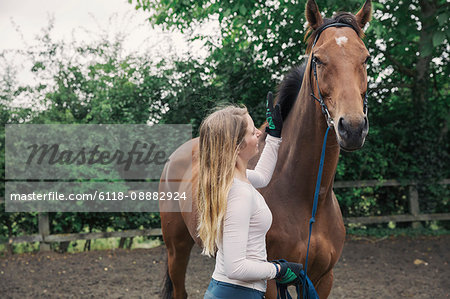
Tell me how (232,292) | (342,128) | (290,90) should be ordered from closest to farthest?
1. (232,292)
2. (342,128)
3. (290,90)

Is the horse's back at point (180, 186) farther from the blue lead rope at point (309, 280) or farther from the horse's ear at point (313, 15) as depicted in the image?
the horse's ear at point (313, 15)

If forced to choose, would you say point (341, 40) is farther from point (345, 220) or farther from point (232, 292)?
point (345, 220)

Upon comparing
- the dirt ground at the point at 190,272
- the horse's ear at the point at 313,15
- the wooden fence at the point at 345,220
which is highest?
the horse's ear at the point at 313,15

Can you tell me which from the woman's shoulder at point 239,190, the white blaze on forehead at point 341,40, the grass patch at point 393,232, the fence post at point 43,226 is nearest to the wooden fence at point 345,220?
the fence post at point 43,226

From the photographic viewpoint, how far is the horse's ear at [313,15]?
2.43m

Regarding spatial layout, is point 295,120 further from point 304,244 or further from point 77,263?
point 77,263

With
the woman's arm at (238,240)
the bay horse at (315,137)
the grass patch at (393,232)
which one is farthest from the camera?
the grass patch at (393,232)

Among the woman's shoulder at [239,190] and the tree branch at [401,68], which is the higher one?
the tree branch at [401,68]

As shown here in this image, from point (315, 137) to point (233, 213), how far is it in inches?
39.4

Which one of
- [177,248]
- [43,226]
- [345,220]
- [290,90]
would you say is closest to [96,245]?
[43,226]

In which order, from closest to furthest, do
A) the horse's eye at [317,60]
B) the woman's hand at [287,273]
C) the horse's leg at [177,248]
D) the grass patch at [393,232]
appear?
the woman's hand at [287,273], the horse's eye at [317,60], the horse's leg at [177,248], the grass patch at [393,232]

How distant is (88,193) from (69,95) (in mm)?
1877

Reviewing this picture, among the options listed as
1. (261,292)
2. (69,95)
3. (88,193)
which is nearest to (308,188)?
(261,292)

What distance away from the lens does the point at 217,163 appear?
1.70m
